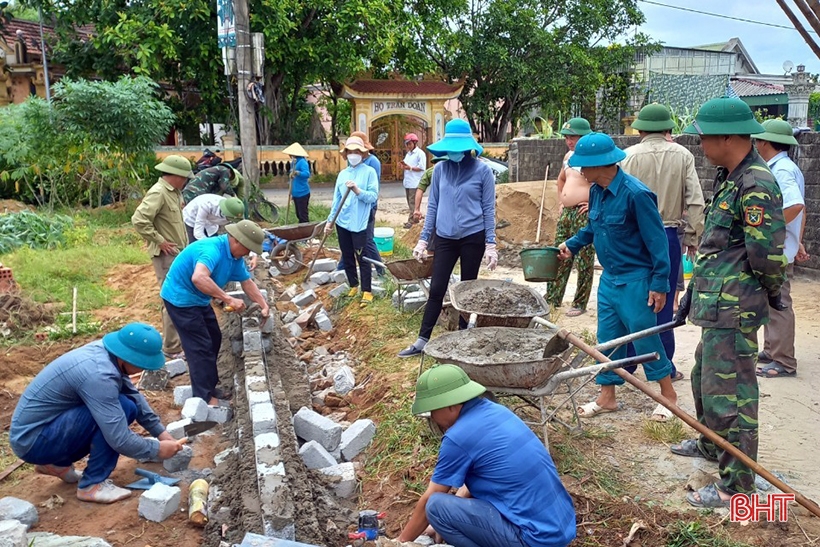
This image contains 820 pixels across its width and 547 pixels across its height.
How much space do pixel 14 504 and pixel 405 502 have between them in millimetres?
2169

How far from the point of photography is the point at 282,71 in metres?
19.1

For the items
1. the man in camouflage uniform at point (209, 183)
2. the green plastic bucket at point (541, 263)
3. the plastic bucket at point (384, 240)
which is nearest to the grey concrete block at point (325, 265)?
the plastic bucket at point (384, 240)

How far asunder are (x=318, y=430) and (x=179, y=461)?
0.93 meters

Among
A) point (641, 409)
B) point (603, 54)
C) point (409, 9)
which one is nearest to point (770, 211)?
point (641, 409)

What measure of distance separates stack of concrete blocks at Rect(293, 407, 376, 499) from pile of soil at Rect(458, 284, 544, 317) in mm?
1152

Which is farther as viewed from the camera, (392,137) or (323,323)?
(392,137)

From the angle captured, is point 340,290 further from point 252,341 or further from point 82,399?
point 82,399

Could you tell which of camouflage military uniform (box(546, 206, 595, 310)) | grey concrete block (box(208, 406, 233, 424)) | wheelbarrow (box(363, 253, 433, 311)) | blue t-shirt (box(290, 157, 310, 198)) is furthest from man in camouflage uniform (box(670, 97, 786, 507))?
blue t-shirt (box(290, 157, 310, 198))

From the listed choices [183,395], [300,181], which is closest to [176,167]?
[183,395]

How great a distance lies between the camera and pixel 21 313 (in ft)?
24.6

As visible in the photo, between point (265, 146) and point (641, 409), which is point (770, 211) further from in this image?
point (265, 146)

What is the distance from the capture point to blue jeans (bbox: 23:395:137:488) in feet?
12.9

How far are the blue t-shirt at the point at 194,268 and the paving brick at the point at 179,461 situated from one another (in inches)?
47.2

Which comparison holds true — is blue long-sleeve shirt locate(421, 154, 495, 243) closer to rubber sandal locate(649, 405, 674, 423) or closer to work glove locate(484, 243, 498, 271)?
work glove locate(484, 243, 498, 271)
